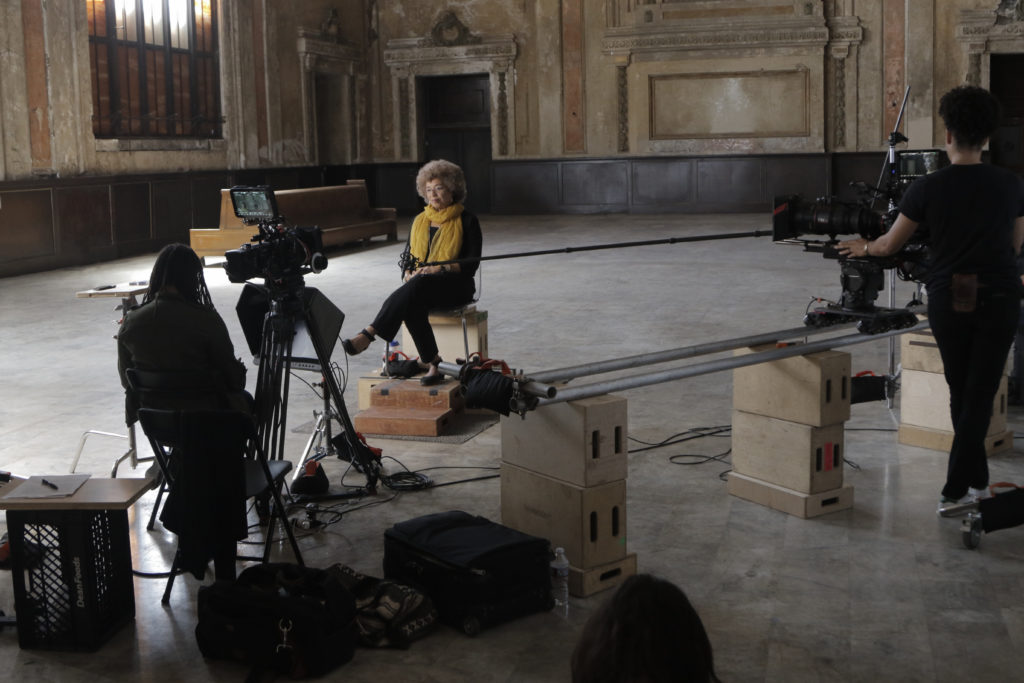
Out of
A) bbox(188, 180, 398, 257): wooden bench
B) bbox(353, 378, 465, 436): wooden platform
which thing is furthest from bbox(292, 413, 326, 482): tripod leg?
bbox(188, 180, 398, 257): wooden bench

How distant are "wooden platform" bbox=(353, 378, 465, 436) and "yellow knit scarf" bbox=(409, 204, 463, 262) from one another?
0.66 metres

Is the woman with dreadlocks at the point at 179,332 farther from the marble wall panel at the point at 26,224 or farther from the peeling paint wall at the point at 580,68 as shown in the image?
the peeling paint wall at the point at 580,68

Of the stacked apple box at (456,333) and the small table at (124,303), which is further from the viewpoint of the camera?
the stacked apple box at (456,333)

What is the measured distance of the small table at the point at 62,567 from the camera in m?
3.11

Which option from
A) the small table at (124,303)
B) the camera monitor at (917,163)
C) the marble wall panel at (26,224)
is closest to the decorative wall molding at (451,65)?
the marble wall panel at (26,224)

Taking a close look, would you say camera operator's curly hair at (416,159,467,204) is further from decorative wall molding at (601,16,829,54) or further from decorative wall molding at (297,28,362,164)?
decorative wall molding at (601,16,829,54)

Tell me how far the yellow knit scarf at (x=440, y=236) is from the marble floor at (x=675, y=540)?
97 centimetres

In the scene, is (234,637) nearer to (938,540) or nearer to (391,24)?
(938,540)

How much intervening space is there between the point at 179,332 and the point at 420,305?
86.6 inches

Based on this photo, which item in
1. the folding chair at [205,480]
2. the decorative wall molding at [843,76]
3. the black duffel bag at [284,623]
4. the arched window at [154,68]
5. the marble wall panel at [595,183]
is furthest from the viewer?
the marble wall panel at [595,183]

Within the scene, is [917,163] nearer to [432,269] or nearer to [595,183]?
[432,269]

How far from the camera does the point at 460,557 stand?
327 cm

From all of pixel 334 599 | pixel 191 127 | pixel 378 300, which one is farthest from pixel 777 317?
pixel 191 127

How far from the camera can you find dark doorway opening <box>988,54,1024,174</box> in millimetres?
17344
